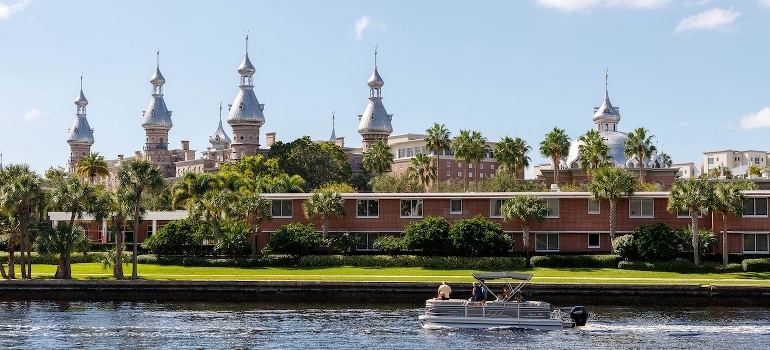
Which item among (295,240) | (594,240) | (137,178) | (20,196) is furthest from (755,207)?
(20,196)

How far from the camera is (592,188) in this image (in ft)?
269

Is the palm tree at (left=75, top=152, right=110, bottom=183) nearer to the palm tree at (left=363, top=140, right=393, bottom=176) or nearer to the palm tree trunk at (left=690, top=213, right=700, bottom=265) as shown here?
the palm tree at (left=363, top=140, right=393, bottom=176)

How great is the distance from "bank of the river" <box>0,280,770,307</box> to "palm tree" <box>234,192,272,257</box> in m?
17.9

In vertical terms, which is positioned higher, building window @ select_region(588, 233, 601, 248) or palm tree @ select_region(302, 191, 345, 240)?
palm tree @ select_region(302, 191, 345, 240)

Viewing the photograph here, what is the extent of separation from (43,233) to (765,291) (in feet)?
139

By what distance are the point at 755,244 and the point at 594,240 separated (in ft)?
35.7

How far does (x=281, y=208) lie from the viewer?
290 ft

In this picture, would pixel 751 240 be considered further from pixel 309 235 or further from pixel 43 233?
pixel 43 233

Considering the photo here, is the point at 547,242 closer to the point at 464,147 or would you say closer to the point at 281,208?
the point at 281,208

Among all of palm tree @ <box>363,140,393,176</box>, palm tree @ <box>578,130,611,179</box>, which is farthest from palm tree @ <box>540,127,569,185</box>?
palm tree @ <box>363,140,393,176</box>

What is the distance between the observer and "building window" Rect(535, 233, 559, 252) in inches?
3292

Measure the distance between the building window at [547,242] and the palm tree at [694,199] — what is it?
8623 millimetres

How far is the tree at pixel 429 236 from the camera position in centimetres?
8150

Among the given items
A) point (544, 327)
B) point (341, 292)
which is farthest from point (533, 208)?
point (544, 327)
